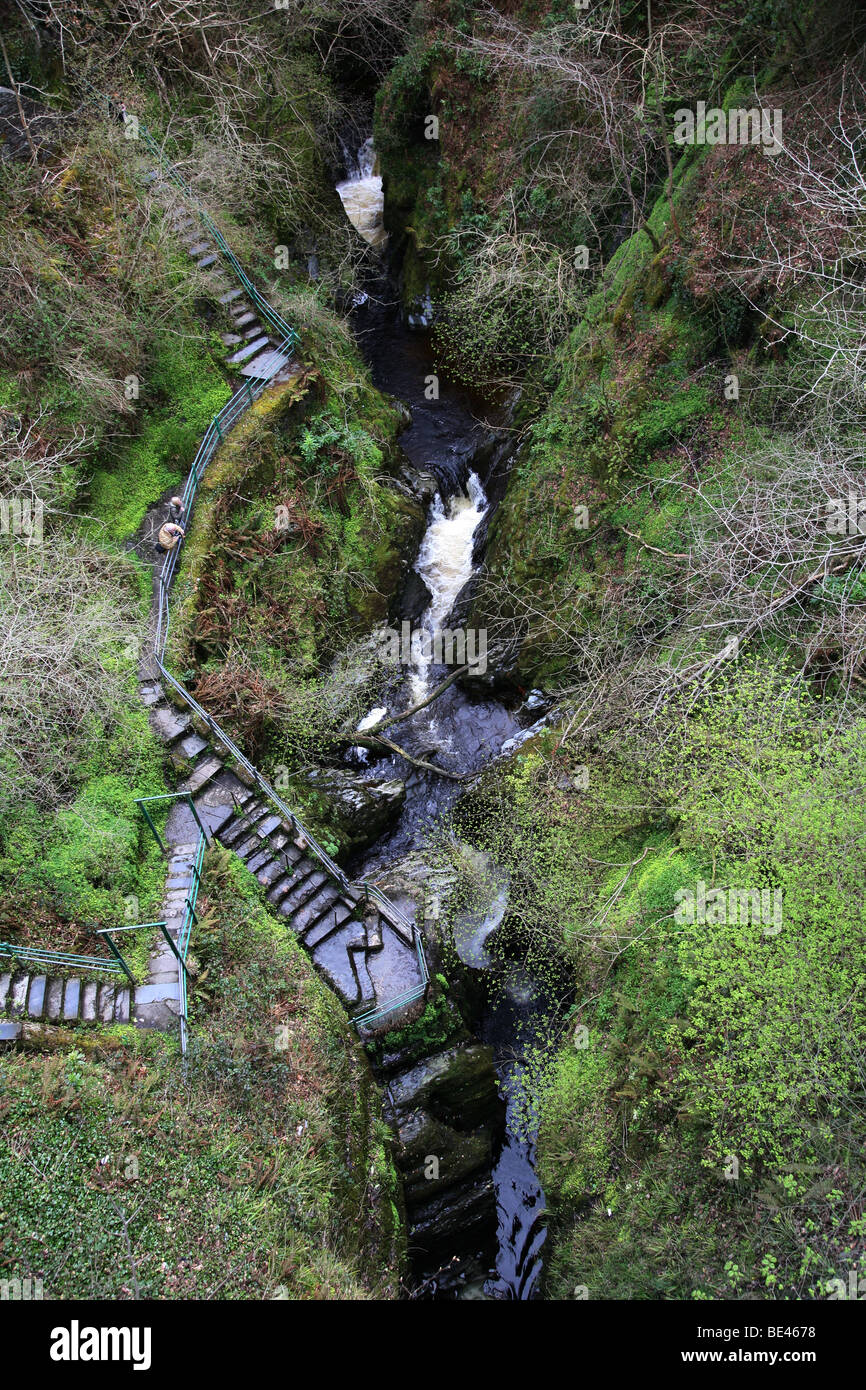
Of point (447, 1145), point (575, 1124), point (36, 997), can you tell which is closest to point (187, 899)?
point (36, 997)

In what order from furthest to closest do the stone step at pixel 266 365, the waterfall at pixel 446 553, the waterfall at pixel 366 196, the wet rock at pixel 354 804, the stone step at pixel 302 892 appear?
the waterfall at pixel 366 196 < the waterfall at pixel 446 553 < the stone step at pixel 266 365 < the wet rock at pixel 354 804 < the stone step at pixel 302 892

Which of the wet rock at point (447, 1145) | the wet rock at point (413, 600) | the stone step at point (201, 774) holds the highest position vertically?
the wet rock at point (413, 600)

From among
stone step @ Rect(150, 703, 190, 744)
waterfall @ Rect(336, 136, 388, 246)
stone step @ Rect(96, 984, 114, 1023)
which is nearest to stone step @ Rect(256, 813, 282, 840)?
stone step @ Rect(150, 703, 190, 744)

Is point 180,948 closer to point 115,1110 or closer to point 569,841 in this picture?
point 115,1110

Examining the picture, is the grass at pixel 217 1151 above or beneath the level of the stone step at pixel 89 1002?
beneath

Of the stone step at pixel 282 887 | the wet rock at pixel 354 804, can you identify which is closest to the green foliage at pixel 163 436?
the wet rock at pixel 354 804

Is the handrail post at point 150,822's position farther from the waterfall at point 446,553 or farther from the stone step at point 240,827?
the waterfall at point 446,553

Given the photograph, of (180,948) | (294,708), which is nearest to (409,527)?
(294,708)

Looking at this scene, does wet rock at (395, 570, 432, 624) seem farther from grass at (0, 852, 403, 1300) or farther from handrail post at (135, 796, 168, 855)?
grass at (0, 852, 403, 1300)

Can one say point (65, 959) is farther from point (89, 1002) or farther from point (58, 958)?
point (89, 1002)
